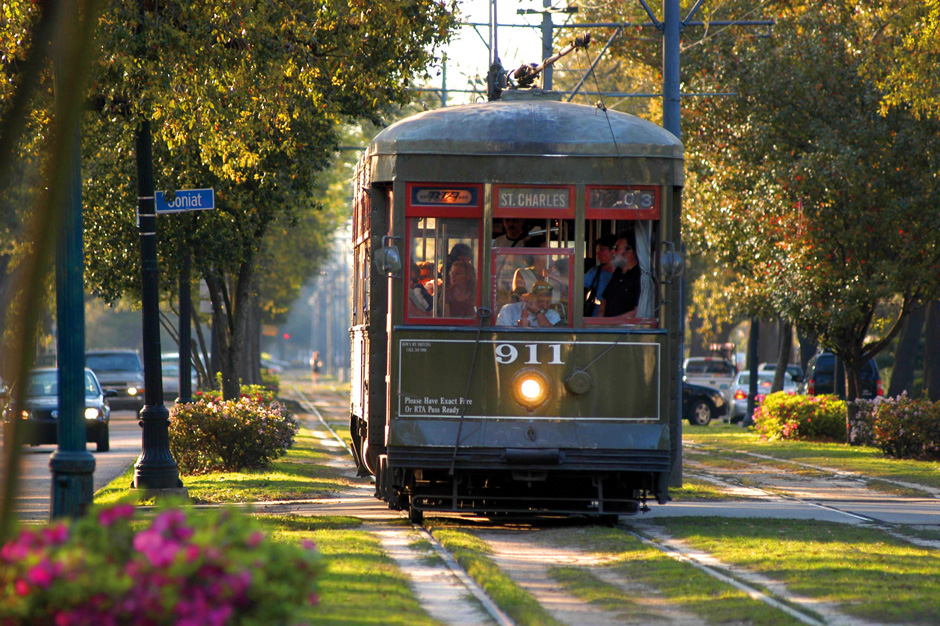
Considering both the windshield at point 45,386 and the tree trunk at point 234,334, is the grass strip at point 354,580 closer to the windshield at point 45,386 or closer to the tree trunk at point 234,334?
the tree trunk at point 234,334

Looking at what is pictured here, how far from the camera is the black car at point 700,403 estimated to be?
3681cm

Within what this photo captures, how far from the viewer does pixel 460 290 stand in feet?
38.2

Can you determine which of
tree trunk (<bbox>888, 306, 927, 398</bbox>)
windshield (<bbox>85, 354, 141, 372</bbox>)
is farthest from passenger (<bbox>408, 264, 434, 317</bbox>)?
windshield (<bbox>85, 354, 141, 372</bbox>)

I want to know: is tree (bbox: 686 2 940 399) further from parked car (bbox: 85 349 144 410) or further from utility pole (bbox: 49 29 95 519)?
parked car (bbox: 85 349 144 410)

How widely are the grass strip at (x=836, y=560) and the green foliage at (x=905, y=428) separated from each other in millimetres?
9190

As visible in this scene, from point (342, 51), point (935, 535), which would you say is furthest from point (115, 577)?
point (342, 51)

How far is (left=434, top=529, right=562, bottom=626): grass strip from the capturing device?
766 centimetres

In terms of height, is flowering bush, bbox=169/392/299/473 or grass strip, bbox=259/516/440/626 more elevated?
flowering bush, bbox=169/392/299/473

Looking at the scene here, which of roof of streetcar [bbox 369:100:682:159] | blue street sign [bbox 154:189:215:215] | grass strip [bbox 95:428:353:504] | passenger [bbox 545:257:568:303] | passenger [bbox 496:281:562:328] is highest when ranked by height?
roof of streetcar [bbox 369:100:682:159]

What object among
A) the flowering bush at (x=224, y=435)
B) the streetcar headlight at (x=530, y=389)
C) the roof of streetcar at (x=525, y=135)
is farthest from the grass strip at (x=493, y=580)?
the flowering bush at (x=224, y=435)

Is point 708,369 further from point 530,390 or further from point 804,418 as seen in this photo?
point 530,390

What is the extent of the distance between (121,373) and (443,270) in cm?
2768

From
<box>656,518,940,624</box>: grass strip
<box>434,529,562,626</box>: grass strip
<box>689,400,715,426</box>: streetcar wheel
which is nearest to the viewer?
<box>434,529,562,626</box>: grass strip

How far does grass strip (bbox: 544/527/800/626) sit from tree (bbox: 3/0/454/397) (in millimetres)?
6159
